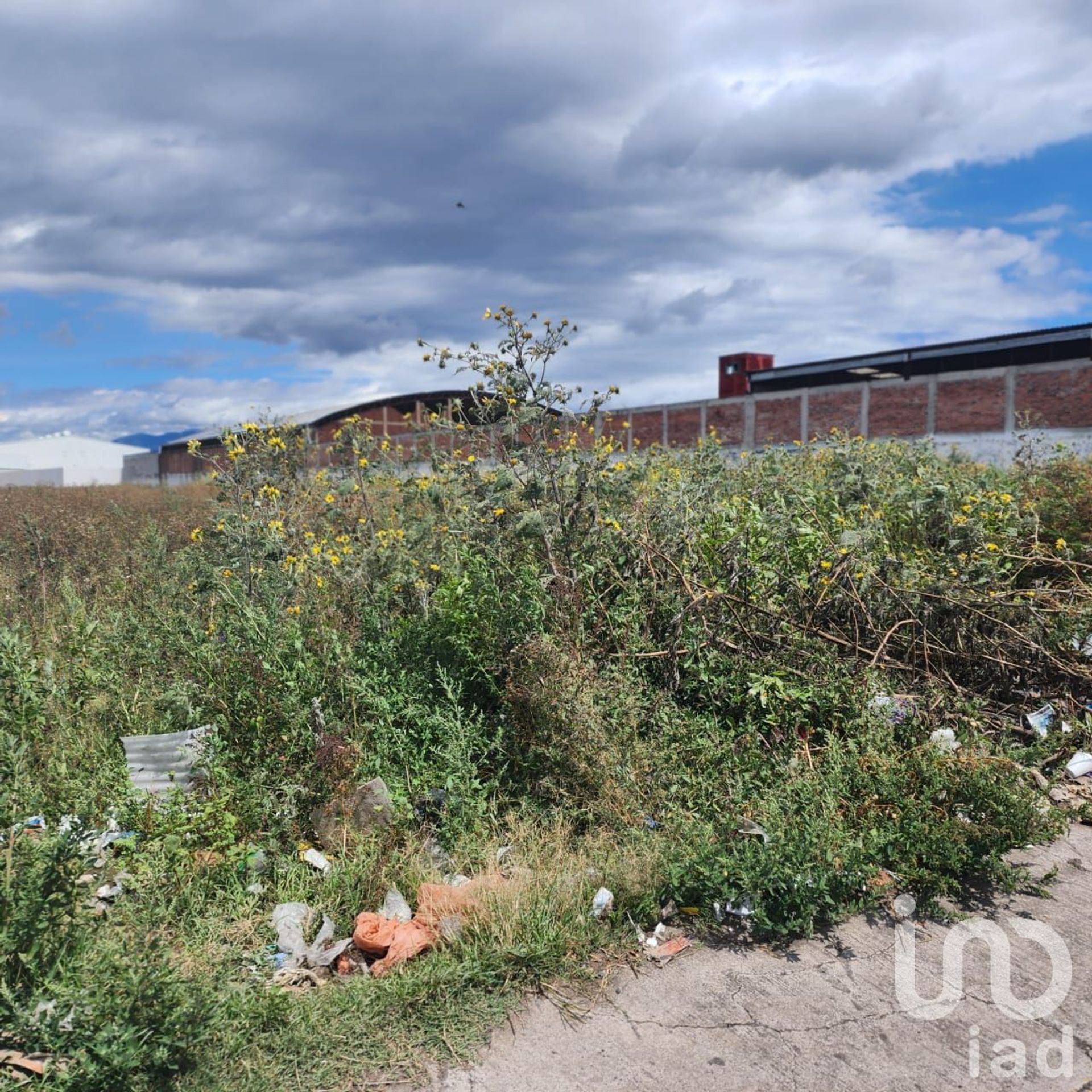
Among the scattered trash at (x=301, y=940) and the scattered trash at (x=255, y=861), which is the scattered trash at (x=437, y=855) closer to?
the scattered trash at (x=301, y=940)

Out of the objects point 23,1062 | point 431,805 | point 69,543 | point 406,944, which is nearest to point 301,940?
point 406,944

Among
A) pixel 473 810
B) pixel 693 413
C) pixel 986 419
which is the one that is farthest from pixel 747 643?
pixel 693 413

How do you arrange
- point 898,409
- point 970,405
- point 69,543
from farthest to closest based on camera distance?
point 898,409, point 970,405, point 69,543

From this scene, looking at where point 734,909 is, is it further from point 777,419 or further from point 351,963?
point 777,419

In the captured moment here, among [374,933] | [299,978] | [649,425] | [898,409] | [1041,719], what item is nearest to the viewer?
[299,978]

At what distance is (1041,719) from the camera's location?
15.2ft

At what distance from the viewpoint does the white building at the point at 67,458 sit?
173 ft

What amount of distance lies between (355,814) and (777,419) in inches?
1107

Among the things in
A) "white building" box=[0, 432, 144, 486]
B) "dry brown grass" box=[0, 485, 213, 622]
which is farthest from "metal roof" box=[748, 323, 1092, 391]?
"white building" box=[0, 432, 144, 486]

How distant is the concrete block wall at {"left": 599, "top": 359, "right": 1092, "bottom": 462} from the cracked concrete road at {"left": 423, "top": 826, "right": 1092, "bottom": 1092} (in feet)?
66.3

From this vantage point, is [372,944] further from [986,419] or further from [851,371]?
[851,371]

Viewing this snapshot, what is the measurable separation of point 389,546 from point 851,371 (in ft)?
115

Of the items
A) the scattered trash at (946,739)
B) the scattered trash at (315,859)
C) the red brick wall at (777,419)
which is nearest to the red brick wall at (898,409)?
the red brick wall at (777,419)

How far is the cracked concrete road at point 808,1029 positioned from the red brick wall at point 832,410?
1036 inches
